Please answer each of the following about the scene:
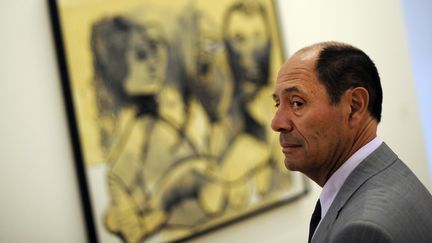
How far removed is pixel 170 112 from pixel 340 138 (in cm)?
93

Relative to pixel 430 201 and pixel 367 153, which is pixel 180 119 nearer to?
pixel 367 153

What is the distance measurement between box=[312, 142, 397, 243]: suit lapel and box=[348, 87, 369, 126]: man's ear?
0.09 metres

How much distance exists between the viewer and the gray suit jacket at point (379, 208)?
0.93 m

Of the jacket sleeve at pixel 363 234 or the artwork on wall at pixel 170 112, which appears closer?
the jacket sleeve at pixel 363 234

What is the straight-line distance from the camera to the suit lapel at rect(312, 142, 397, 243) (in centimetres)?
109

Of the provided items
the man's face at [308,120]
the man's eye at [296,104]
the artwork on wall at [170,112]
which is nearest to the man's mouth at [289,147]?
the man's face at [308,120]

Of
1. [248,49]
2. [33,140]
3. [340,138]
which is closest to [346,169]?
[340,138]

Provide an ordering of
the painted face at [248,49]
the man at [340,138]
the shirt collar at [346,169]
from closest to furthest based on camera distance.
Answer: the man at [340,138] < the shirt collar at [346,169] < the painted face at [248,49]

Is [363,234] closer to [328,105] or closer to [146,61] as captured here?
[328,105]

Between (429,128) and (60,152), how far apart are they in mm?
2952

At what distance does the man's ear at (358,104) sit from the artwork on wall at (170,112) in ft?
3.09

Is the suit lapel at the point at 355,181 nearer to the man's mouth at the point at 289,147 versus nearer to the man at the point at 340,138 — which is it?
the man at the point at 340,138

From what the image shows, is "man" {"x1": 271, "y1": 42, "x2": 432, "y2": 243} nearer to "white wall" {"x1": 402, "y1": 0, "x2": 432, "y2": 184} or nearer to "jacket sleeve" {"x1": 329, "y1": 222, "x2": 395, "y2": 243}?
"jacket sleeve" {"x1": 329, "y1": 222, "x2": 395, "y2": 243}

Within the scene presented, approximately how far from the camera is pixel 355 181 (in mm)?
1117
